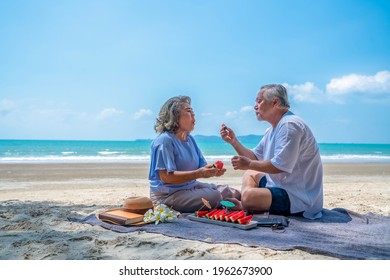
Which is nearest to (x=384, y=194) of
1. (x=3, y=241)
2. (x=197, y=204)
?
(x=197, y=204)

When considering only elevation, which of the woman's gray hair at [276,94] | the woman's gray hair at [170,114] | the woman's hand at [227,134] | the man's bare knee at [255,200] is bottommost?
the man's bare knee at [255,200]

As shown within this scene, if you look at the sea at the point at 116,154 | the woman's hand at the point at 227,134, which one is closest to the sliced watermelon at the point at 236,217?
the woman's hand at the point at 227,134

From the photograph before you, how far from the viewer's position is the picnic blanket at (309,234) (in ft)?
10.6

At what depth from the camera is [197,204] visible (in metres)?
4.67

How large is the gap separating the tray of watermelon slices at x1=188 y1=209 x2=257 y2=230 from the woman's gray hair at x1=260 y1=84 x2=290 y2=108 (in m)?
1.35

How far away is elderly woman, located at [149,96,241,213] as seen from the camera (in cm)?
443

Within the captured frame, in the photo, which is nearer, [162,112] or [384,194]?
[162,112]

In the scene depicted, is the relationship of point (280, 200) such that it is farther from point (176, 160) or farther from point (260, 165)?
point (176, 160)

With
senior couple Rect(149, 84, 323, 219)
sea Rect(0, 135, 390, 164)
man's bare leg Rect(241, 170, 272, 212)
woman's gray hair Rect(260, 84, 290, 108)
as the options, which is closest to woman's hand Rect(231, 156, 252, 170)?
senior couple Rect(149, 84, 323, 219)

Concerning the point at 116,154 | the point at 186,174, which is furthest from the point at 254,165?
the point at 116,154

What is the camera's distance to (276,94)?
4.46 metres

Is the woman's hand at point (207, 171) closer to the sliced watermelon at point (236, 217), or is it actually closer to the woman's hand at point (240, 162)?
the woman's hand at point (240, 162)
